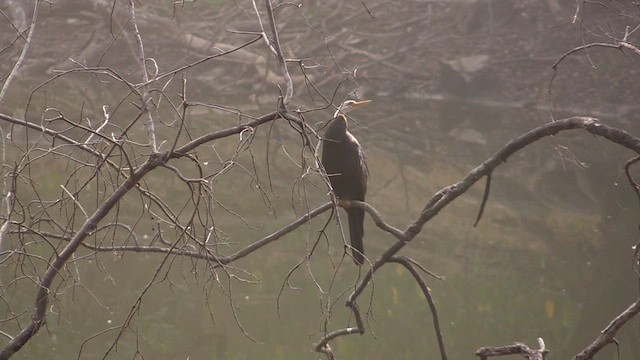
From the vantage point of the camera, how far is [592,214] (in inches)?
253

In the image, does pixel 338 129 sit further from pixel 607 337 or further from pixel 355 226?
pixel 607 337

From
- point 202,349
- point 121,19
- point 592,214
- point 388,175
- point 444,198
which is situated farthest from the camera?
point 121,19

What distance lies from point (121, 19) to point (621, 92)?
461 cm

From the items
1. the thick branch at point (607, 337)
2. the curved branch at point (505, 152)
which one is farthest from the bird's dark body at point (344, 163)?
the thick branch at point (607, 337)

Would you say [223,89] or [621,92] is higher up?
[223,89]

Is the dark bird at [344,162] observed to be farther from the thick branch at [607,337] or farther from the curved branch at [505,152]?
the thick branch at [607,337]

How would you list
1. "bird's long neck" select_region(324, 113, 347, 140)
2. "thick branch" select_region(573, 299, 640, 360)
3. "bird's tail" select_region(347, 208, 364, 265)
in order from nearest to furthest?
"thick branch" select_region(573, 299, 640, 360)
"bird's tail" select_region(347, 208, 364, 265)
"bird's long neck" select_region(324, 113, 347, 140)

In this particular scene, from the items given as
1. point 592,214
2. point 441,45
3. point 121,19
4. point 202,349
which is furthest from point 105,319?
point 441,45

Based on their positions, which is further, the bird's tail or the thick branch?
the bird's tail

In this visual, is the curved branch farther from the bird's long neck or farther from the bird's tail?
the bird's long neck

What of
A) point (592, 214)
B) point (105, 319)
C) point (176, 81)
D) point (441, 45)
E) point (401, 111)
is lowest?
point (592, 214)

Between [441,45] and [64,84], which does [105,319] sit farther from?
[441,45]

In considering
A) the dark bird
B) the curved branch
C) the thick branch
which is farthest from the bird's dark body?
the thick branch

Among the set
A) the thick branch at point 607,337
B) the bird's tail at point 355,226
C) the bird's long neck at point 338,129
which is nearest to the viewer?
the thick branch at point 607,337
